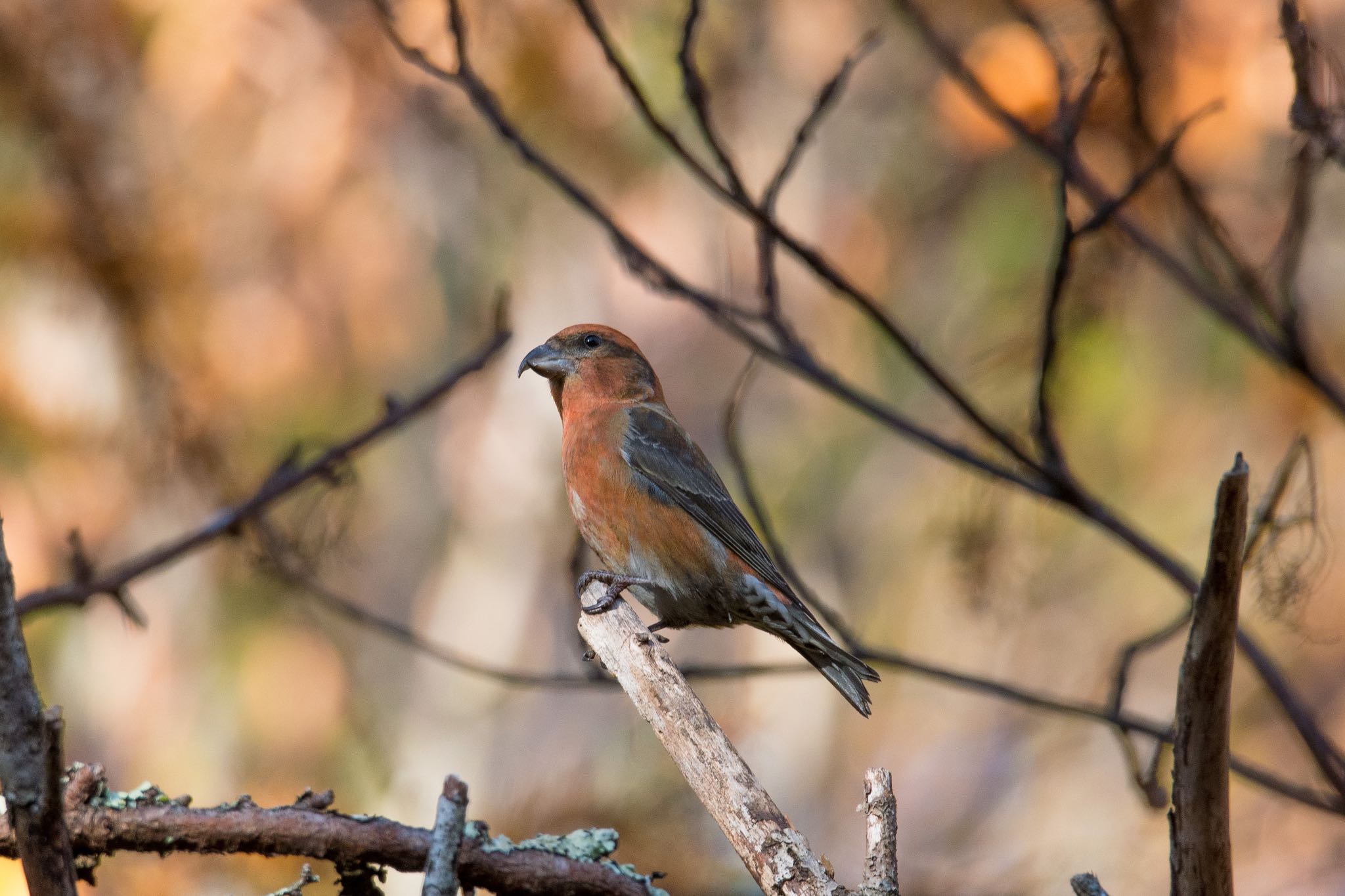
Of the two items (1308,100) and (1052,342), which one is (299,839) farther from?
(1308,100)

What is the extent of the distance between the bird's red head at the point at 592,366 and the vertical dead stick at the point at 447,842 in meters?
3.32

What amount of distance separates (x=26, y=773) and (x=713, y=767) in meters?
1.15

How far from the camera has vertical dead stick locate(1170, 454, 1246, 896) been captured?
1.52 metres

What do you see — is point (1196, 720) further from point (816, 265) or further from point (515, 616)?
point (515, 616)

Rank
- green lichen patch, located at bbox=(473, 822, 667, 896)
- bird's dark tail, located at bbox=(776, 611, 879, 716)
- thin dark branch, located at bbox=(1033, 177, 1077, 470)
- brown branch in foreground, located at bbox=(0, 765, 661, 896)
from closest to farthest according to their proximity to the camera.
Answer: brown branch in foreground, located at bbox=(0, 765, 661, 896) < green lichen patch, located at bbox=(473, 822, 667, 896) < thin dark branch, located at bbox=(1033, 177, 1077, 470) < bird's dark tail, located at bbox=(776, 611, 879, 716)

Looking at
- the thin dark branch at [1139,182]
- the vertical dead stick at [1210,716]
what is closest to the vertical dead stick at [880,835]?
the vertical dead stick at [1210,716]

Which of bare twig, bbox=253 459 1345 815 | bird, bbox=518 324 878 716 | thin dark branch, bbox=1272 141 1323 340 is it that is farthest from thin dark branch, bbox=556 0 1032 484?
bird, bbox=518 324 878 716

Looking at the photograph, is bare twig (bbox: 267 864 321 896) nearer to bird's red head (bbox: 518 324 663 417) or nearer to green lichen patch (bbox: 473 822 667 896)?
green lichen patch (bbox: 473 822 667 896)

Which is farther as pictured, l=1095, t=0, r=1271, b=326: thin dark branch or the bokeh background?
the bokeh background

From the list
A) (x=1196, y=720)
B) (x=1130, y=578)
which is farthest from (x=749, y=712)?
(x=1196, y=720)

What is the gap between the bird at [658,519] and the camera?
4.52 metres

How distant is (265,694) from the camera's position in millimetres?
9352

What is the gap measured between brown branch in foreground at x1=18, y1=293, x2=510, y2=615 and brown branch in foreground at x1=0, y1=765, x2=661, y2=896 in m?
1.36

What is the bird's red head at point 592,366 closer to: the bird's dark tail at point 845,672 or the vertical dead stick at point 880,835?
the bird's dark tail at point 845,672
